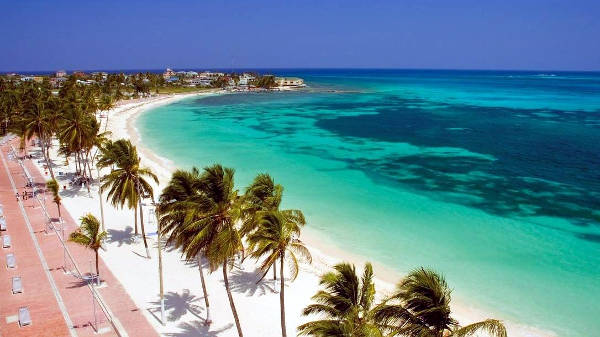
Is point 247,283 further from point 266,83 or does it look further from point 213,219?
point 266,83

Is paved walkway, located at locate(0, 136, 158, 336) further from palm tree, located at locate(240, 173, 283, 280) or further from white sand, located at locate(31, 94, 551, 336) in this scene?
palm tree, located at locate(240, 173, 283, 280)

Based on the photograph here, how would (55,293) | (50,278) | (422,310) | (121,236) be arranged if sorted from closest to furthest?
(422,310) < (55,293) < (50,278) < (121,236)

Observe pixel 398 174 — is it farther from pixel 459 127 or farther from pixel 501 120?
pixel 501 120

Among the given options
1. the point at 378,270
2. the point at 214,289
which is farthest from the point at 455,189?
the point at 214,289

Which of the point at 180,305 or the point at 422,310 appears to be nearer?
the point at 422,310

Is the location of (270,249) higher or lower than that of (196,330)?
higher

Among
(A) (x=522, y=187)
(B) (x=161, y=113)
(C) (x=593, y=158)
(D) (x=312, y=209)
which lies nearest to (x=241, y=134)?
(B) (x=161, y=113)

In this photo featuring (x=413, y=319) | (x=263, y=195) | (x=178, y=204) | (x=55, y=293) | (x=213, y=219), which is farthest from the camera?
(x=55, y=293)
